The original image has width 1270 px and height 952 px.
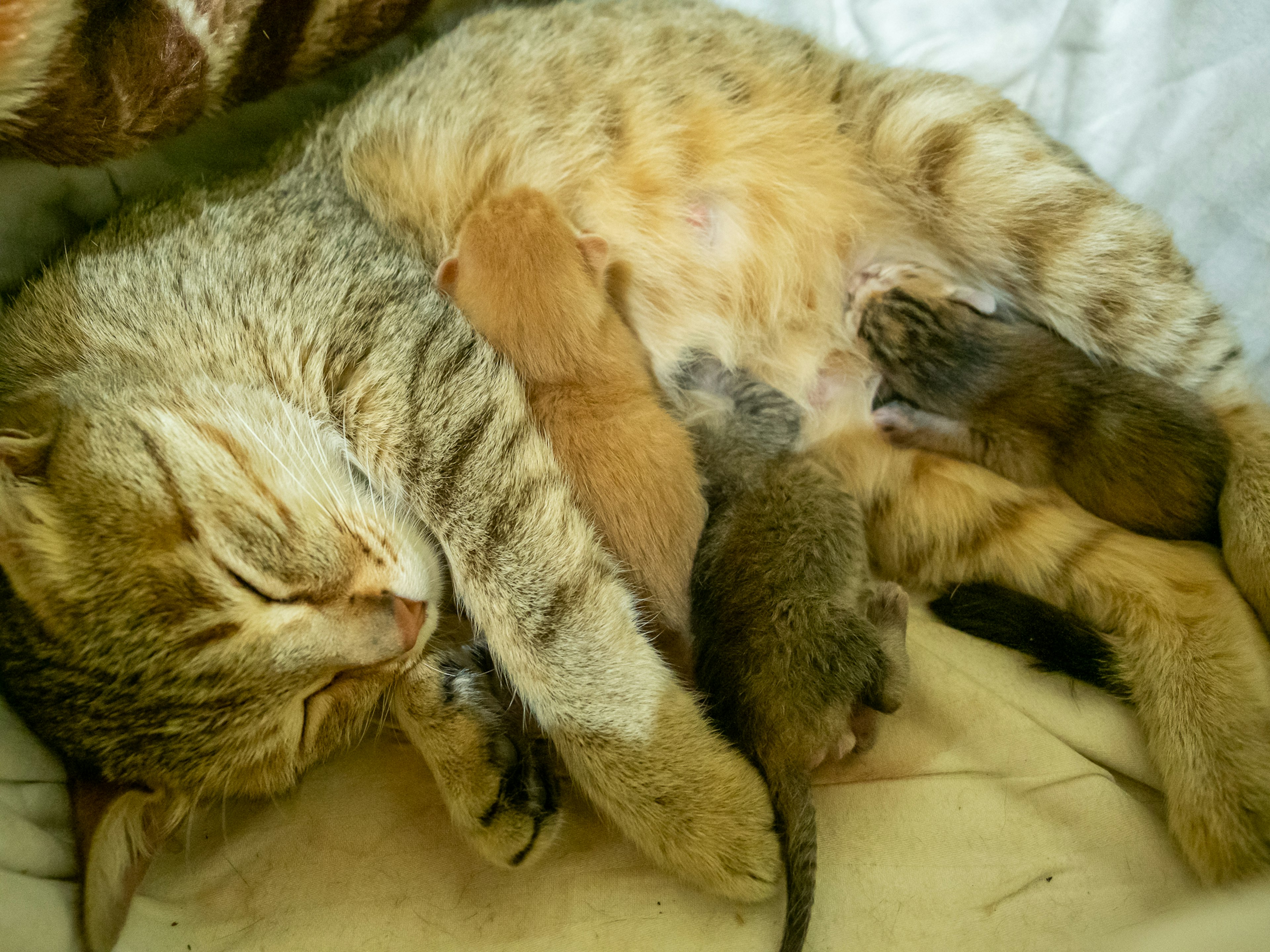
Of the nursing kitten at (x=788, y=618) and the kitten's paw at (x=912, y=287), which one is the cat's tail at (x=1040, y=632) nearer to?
the nursing kitten at (x=788, y=618)

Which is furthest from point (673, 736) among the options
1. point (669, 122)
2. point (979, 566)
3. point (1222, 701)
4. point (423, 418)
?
point (669, 122)

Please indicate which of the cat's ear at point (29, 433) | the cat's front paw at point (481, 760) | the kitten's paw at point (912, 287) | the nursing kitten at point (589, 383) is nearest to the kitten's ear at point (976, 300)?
the kitten's paw at point (912, 287)

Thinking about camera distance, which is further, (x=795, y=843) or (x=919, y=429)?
(x=919, y=429)

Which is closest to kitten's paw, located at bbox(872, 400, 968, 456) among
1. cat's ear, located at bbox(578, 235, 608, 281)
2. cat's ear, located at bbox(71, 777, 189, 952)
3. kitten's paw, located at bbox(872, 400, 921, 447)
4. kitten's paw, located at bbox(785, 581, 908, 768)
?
kitten's paw, located at bbox(872, 400, 921, 447)

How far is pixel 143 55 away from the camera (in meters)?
1.12

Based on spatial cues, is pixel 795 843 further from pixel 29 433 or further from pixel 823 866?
pixel 29 433

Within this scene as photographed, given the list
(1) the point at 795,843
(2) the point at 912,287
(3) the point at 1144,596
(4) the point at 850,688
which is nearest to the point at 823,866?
(1) the point at 795,843

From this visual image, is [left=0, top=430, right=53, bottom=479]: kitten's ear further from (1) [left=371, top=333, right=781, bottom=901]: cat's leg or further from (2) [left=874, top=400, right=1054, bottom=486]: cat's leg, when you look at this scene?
(2) [left=874, top=400, right=1054, bottom=486]: cat's leg

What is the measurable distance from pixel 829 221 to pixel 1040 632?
790 mm

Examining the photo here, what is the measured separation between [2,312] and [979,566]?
1.59 metres

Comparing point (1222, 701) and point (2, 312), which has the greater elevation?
point (2, 312)

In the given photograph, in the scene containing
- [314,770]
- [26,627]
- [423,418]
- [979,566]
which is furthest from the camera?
[979,566]

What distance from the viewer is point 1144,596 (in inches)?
47.7

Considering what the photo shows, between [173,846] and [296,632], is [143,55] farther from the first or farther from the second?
[173,846]
